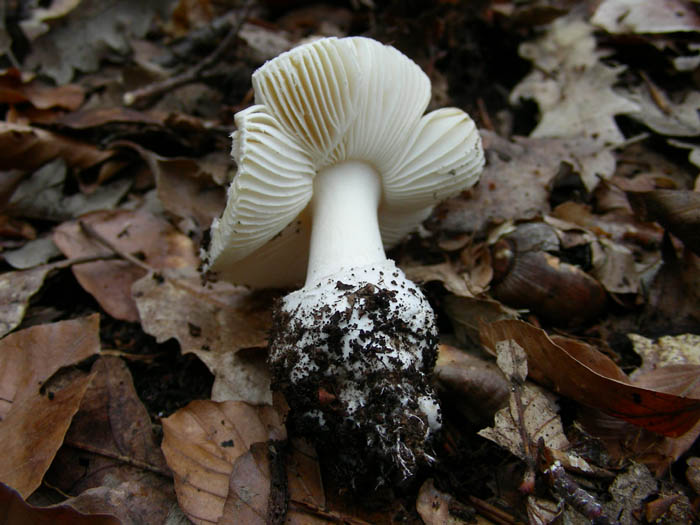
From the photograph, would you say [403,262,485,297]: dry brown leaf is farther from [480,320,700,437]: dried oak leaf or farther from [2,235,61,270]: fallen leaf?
[2,235,61,270]: fallen leaf

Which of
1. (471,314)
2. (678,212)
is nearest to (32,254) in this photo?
(471,314)

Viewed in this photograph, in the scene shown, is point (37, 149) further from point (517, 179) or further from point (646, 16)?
point (646, 16)

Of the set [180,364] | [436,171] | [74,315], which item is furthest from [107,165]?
[436,171]

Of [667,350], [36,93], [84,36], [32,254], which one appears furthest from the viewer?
[84,36]

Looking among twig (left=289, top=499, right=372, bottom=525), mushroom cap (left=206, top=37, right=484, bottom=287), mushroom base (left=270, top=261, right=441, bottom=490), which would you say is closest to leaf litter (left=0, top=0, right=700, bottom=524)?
twig (left=289, top=499, right=372, bottom=525)

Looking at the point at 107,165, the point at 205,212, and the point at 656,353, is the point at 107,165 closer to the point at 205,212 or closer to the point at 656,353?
the point at 205,212

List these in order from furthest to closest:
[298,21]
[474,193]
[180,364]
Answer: [298,21] < [474,193] < [180,364]

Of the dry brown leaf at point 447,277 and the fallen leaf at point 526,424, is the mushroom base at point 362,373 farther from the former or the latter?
the dry brown leaf at point 447,277
